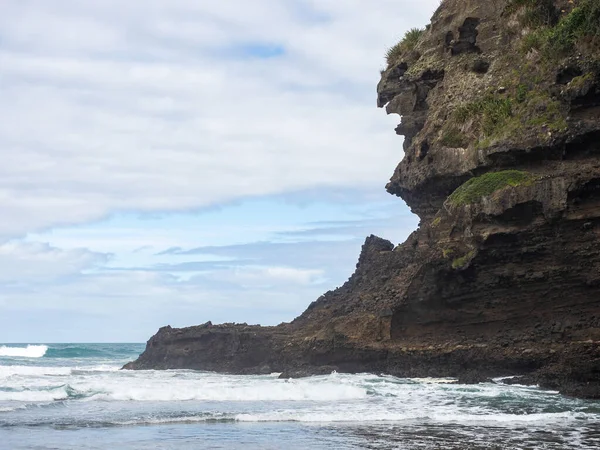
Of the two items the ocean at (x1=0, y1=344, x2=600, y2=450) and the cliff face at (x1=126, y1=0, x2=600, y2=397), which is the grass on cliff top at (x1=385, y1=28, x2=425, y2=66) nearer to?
the cliff face at (x1=126, y1=0, x2=600, y2=397)

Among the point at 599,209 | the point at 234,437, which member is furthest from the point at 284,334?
the point at 234,437

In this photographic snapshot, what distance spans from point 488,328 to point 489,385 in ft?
7.84

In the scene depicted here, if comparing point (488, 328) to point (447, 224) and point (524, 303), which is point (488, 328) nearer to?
point (524, 303)

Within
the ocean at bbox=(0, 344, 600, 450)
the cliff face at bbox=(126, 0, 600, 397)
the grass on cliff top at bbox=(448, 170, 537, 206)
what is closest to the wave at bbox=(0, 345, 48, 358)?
the cliff face at bbox=(126, 0, 600, 397)

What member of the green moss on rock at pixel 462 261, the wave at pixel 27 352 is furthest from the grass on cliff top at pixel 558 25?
the wave at pixel 27 352

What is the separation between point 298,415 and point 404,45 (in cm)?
2355

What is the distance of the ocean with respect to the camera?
17609 millimetres

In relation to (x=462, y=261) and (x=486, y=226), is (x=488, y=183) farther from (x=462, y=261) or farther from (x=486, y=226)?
(x=462, y=261)

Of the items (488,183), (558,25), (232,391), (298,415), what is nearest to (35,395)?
(232,391)

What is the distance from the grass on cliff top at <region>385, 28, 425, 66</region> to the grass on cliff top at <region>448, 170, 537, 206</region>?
12.4 m

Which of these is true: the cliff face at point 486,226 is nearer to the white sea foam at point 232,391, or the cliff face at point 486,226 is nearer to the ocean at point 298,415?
the ocean at point 298,415

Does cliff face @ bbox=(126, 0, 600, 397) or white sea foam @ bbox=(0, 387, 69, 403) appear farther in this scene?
white sea foam @ bbox=(0, 387, 69, 403)

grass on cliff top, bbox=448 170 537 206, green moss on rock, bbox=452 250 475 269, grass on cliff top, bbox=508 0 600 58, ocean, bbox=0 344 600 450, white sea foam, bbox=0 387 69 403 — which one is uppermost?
grass on cliff top, bbox=508 0 600 58

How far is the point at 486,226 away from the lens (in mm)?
27719
